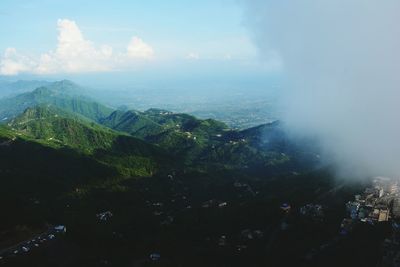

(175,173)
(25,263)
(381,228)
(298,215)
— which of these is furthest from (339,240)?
(175,173)

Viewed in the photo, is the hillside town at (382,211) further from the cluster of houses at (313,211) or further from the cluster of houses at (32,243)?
the cluster of houses at (32,243)

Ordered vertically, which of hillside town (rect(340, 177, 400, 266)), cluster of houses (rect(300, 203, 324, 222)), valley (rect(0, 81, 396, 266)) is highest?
hillside town (rect(340, 177, 400, 266))

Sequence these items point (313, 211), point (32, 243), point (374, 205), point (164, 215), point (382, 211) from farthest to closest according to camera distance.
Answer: point (164, 215), point (313, 211), point (374, 205), point (382, 211), point (32, 243)

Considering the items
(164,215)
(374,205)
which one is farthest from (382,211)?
(164,215)

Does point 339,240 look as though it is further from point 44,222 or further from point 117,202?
point 117,202

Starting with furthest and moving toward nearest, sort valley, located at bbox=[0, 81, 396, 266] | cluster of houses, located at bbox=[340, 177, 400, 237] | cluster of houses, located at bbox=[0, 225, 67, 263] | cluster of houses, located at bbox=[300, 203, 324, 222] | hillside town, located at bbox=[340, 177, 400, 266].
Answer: cluster of houses, located at bbox=[300, 203, 324, 222] → cluster of houses, located at bbox=[340, 177, 400, 237] → valley, located at bbox=[0, 81, 396, 266] → cluster of houses, located at bbox=[0, 225, 67, 263] → hillside town, located at bbox=[340, 177, 400, 266]

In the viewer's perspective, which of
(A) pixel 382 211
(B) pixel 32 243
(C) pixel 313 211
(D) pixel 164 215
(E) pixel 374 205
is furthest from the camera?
(D) pixel 164 215

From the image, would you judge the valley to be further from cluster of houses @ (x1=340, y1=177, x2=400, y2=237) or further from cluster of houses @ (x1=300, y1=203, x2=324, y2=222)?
cluster of houses @ (x1=340, y1=177, x2=400, y2=237)

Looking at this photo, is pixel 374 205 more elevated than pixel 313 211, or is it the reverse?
pixel 374 205

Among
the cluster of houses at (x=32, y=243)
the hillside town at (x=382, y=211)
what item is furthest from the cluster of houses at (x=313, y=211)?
the cluster of houses at (x=32, y=243)

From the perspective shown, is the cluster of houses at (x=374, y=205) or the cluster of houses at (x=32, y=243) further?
the cluster of houses at (x=374, y=205)

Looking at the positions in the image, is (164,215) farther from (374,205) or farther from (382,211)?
(382,211)

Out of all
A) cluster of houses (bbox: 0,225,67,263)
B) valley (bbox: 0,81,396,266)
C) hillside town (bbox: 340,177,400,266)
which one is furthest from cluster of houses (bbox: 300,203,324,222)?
cluster of houses (bbox: 0,225,67,263)

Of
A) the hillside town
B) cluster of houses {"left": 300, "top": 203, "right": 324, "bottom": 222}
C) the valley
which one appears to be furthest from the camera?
cluster of houses {"left": 300, "top": 203, "right": 324, "bottom": 222}
